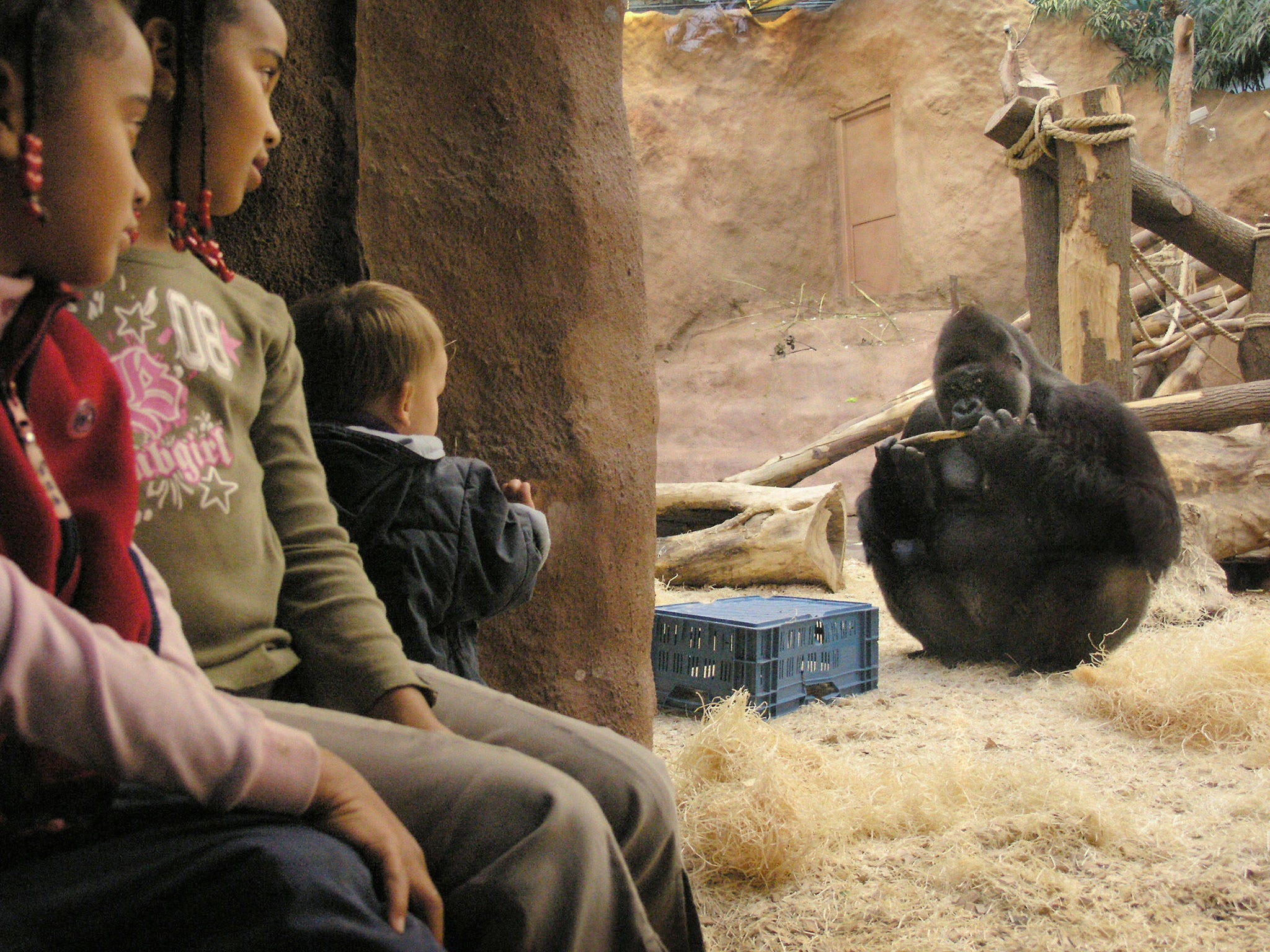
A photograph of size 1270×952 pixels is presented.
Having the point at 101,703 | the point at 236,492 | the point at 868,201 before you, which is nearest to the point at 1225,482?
the point at 236,492

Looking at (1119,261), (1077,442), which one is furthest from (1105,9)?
(1077,442)

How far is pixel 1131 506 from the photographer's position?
3361 mm

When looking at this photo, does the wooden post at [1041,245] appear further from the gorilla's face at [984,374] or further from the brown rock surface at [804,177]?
the brown rock surface at [804,177]

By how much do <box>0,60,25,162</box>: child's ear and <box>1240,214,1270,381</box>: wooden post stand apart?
5508mm

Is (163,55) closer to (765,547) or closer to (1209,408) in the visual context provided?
(765,547)

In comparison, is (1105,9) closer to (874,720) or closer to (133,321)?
(874,720)

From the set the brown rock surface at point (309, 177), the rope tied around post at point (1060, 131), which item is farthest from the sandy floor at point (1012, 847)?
the rope tied around post at point (1060, 131)

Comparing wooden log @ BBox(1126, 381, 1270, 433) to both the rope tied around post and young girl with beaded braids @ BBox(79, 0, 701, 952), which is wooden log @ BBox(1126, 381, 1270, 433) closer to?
the rope tied around post

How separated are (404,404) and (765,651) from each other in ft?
5.81

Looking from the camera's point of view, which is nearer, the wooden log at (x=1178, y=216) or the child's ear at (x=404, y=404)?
the child's ear at (x=404, y=404)

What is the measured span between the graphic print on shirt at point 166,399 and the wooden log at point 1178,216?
4.41 meters

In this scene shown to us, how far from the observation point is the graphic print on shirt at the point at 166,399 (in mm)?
1013

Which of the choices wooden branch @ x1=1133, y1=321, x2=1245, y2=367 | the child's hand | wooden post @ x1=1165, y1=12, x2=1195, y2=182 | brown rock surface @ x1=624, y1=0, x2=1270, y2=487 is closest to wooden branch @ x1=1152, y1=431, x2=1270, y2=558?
wooden branch @ x1=1133, y1=321, x2=1245, y2=367

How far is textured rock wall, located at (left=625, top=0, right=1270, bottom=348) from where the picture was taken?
36.0 ft
